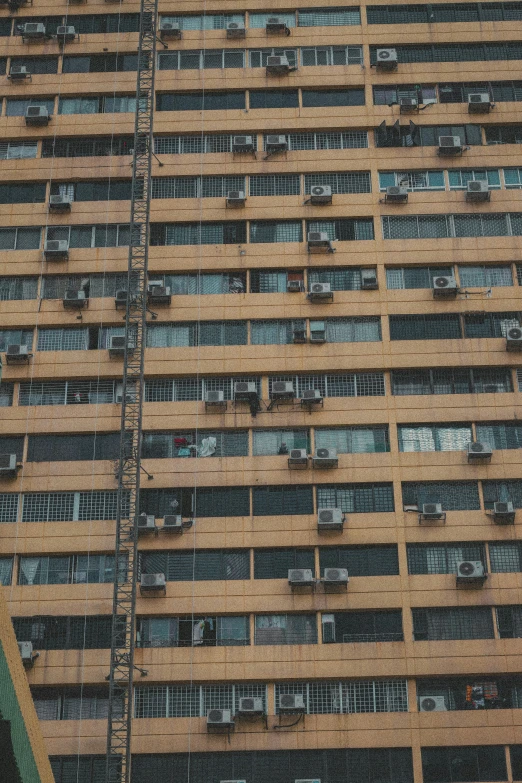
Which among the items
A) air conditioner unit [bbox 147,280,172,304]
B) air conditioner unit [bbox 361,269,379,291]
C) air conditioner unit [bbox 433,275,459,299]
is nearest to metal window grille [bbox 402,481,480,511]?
air conditioner unit [bbox 433,275,459,299]

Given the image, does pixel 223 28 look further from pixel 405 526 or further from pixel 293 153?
pixel 405 526

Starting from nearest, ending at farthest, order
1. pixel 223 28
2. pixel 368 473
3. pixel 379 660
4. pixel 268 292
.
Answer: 1. pixel 379 660
2. pixel 368 473
3. pixel 268 292
4. pixel 223 28

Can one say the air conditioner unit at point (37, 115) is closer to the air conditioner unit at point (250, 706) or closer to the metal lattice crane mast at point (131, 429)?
the metal lattice crane mast at point (131, 429)

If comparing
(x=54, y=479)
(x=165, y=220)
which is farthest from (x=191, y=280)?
(x=54, y=479)

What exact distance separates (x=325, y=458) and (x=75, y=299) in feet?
38.4

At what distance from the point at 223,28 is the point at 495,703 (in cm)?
3005

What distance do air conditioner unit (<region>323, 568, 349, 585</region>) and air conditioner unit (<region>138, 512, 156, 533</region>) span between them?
6478mm

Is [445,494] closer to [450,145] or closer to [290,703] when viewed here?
[290,703]

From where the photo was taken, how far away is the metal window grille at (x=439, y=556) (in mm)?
38469

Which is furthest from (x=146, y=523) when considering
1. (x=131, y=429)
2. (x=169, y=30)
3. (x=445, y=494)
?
(x=169, y=30)

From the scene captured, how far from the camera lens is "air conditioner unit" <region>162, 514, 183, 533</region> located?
127 ft

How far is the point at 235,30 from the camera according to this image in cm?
4606

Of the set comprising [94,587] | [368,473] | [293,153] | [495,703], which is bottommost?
[495,703]

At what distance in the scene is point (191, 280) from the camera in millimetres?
42812
